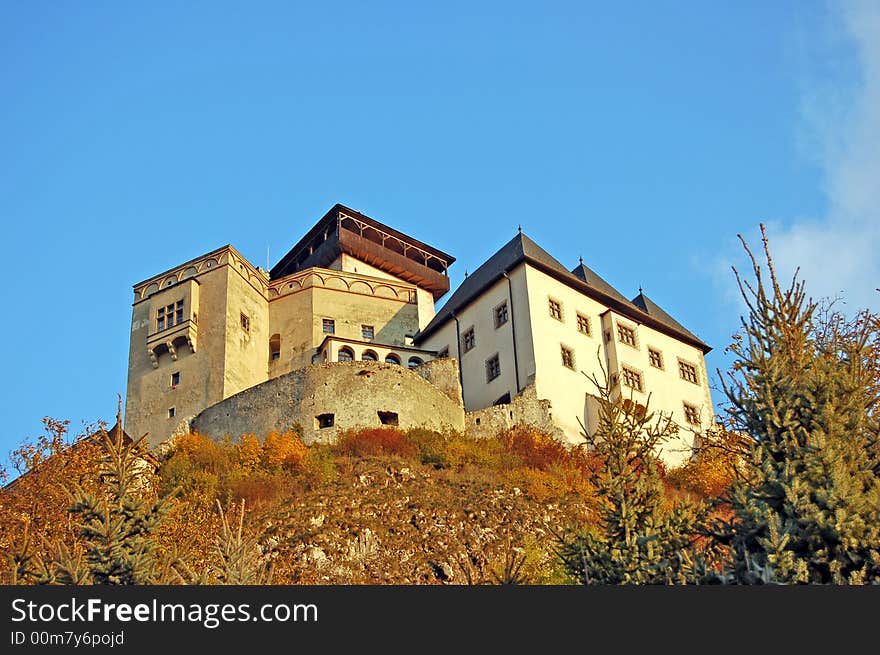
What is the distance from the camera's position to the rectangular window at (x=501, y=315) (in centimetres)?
5118

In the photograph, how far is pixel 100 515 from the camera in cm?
1766

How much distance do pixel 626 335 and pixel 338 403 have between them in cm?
1496

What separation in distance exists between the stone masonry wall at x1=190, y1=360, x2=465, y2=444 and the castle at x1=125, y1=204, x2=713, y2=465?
58 millimetres

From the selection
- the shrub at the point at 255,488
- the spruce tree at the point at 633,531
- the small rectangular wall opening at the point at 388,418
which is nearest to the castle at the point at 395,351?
the small rectangular wall opening at the point at 388,418

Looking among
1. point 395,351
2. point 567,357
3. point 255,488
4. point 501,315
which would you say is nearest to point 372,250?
point 395,351

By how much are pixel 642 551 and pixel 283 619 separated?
6.84m

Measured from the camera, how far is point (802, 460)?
663 inches

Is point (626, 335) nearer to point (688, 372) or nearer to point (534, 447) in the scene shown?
point (688, 372)

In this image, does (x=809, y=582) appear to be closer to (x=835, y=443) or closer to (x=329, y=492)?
(x=835, y=443)

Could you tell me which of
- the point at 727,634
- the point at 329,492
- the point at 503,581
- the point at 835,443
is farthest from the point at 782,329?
the point at 329,492

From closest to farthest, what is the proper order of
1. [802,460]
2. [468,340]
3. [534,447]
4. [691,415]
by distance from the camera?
[802,460] → [534,447] → [691,415] → [468,340]

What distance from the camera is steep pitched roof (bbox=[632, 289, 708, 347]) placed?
56631mm

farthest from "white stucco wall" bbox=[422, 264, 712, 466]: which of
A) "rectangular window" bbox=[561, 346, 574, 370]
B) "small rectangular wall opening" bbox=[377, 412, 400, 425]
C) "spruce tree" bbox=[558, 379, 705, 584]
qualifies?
"spruce tree" bbox=[558, 379, 705, 584]

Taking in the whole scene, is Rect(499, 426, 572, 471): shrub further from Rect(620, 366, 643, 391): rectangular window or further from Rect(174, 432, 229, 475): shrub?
Rect(174, 432, 229, 475): shrub
